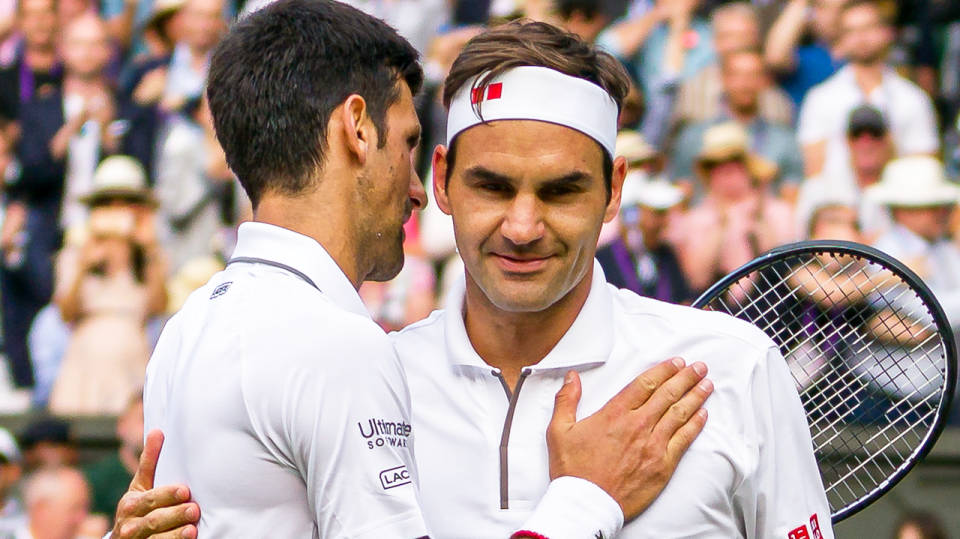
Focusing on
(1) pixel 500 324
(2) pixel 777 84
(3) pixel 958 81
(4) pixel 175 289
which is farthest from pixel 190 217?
(1) pixel 500 324

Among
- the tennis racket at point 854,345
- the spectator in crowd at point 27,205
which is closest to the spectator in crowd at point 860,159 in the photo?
the tennis racket at point 854,345

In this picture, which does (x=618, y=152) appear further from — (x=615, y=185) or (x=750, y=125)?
(x=615, y=185)

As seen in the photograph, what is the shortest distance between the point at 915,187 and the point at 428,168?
8.99 ft

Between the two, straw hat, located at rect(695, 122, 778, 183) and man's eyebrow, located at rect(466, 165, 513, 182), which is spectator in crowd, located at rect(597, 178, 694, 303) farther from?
man's eyebrow, located at rect(466, 165, 513, 182)

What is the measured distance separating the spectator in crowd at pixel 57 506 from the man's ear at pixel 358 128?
13.6 ft

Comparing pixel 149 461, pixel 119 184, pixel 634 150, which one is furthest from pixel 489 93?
pixel 119 184

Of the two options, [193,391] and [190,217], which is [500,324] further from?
[190,217]

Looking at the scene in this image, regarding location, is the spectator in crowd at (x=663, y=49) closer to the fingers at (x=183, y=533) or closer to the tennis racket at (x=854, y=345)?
the tennis racket at (x=854, y=345)

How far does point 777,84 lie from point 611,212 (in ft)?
14.0

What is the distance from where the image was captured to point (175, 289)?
7.02 meters

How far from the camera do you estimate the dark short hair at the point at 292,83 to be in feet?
7.82

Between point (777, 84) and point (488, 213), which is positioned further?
point (777, 84)

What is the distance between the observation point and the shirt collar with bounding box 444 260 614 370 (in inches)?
107

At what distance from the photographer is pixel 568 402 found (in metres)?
2.66
